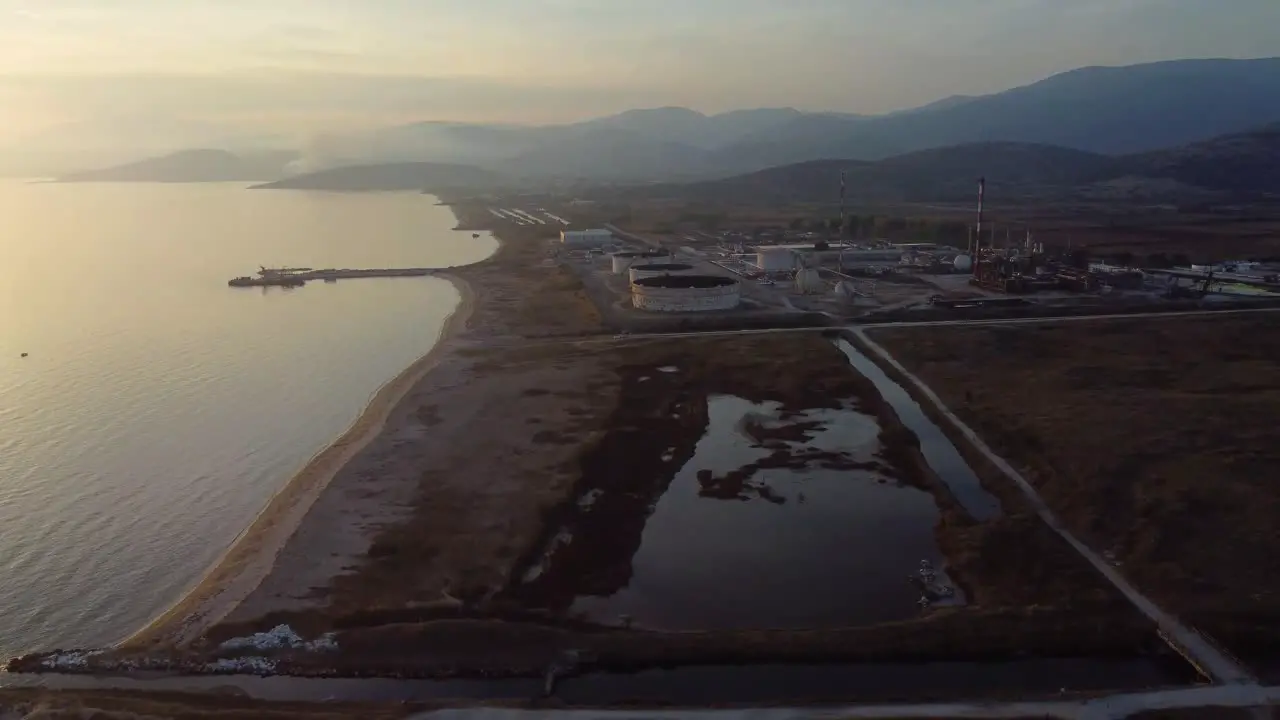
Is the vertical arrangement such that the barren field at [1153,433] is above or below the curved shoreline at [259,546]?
above

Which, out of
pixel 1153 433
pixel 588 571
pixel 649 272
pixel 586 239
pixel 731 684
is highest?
pixel 586 239

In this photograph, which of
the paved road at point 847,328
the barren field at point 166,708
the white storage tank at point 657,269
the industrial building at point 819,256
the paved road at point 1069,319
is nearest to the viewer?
the barren field at point 166,708

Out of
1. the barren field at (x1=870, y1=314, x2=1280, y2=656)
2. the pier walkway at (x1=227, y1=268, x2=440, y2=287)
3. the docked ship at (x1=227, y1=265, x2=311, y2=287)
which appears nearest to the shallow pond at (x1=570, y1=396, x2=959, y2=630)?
the barren field at (x1=870, y1=314, x2=1280, y2=656)

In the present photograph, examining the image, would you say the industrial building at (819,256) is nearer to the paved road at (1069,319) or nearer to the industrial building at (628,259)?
the industrial building at (628,259)

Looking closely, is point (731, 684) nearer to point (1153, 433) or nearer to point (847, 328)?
point (1153, 433)

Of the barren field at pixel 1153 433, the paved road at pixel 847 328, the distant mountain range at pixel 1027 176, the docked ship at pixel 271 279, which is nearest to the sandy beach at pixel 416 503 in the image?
the paved road at pixel 847 328

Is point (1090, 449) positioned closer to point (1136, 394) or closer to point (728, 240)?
point (1136, 394)

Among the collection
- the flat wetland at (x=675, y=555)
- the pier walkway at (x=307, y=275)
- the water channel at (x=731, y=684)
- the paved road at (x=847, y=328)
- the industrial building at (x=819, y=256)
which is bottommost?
the water channel at (x=731, y=684)

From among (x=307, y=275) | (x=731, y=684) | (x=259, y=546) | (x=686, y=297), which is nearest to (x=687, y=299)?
(x=686, y=297)
